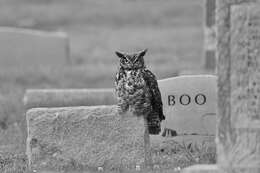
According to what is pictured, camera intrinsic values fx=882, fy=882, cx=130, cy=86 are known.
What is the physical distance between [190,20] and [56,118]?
54.1ft

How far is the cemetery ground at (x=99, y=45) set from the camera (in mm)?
8519

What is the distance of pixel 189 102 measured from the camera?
8.07 m

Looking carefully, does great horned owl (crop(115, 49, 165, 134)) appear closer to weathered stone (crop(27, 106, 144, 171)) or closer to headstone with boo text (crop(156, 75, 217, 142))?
weathered stone (crop(27, 106, 144, 171))

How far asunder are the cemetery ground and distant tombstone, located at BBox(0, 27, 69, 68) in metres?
0.25

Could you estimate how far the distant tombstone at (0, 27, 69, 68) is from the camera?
15141 millimetres

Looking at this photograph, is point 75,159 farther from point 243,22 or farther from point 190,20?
point 190,20

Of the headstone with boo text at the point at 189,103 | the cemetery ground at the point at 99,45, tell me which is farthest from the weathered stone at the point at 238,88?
the headstone with boo text at the point at 189,103

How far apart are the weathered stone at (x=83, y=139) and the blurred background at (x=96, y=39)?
1.23 metres

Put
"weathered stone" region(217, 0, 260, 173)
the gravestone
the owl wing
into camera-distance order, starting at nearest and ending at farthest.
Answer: "weathered stone" region(217, 0, 260, 173)
the owl wing
the gravestone

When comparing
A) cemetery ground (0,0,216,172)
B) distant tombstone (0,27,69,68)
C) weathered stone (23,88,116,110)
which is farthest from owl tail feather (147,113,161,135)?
distant tombstone (0,27,69,68)

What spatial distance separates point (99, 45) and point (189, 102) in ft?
37.6

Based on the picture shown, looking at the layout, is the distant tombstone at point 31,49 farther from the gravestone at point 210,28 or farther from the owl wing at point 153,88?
the owl wing at point 153,88

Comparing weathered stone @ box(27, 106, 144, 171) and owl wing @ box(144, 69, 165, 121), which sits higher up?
owl wing @ box(144, 69, 165, 121)

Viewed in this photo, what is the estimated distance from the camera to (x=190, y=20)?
915 inches
